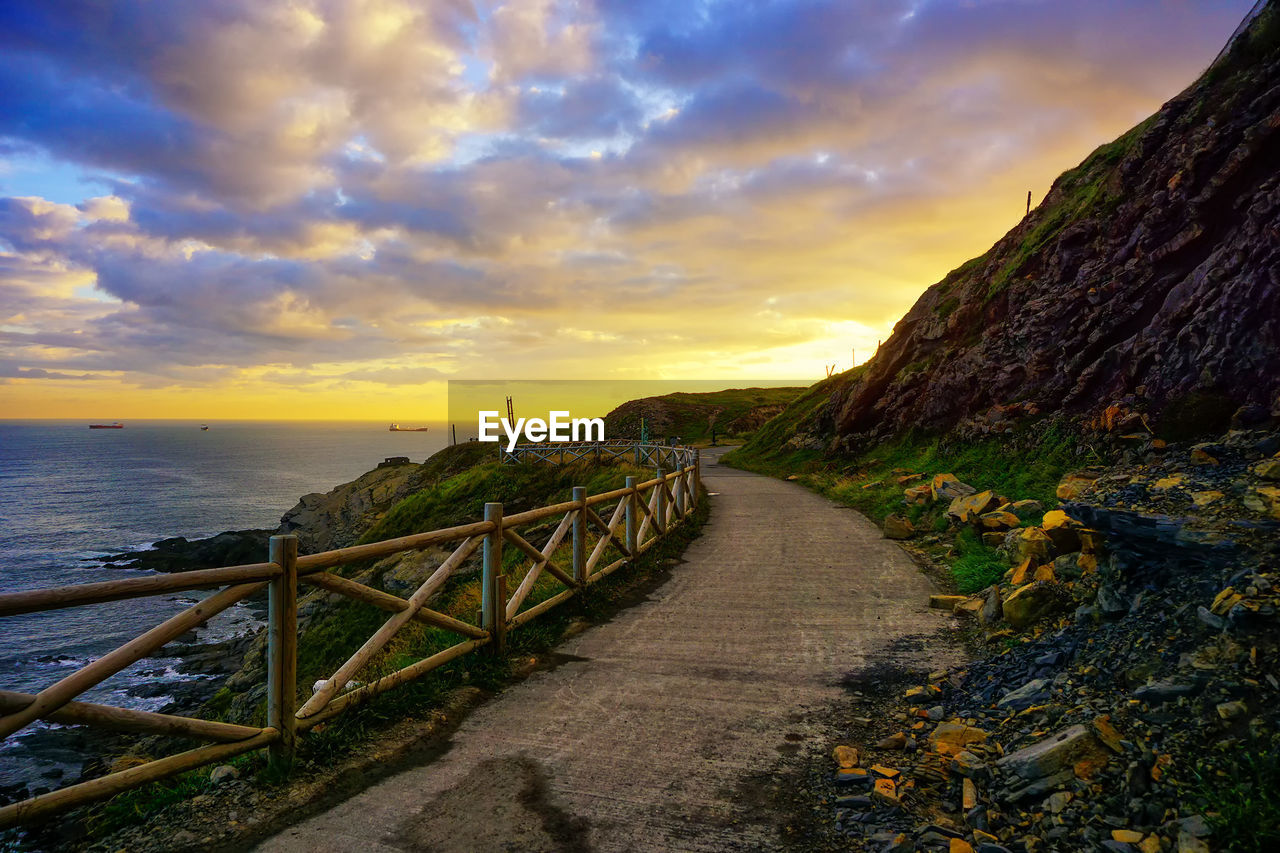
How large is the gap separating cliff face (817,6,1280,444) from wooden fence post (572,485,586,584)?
8925 millimetres

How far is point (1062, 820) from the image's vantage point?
3318mm

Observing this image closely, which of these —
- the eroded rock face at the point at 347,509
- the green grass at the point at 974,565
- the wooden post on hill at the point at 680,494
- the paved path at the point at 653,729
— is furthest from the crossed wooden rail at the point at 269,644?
the eroded rock face at the point at 347,509

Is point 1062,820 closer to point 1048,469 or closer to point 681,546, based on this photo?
point 681,546

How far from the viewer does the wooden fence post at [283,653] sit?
4.29 m

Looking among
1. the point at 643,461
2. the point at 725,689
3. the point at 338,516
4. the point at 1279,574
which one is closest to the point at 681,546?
the point at 725,689

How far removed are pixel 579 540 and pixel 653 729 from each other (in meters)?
3.74

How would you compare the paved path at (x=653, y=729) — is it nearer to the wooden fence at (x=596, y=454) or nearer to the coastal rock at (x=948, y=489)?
the coastal rock at (x=948, y=489)

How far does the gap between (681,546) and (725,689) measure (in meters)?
7.02

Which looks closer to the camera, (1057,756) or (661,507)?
(1057,756)

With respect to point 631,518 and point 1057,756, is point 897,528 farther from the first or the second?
point 1057,756

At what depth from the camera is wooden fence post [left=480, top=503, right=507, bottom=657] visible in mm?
6488

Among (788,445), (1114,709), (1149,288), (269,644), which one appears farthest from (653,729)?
(788,445)

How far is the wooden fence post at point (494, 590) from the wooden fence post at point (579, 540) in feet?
6.54

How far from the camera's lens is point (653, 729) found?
4984 mm
